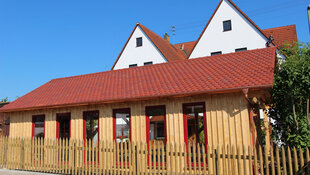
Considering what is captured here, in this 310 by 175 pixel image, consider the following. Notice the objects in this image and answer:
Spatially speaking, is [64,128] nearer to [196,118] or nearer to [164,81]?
[164,81]

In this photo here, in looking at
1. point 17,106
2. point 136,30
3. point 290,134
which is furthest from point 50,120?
point 136,30

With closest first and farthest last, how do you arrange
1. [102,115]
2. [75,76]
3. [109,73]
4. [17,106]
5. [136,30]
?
[102,115] < [17,106] < [109,73] < [75,76] < [136,30]

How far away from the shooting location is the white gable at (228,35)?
77.9ft

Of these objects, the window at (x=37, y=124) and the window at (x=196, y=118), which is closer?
the window at (x=196, y=118)

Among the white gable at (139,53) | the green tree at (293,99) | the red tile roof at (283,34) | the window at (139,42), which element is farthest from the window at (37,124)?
the red tile roof at (283,34)

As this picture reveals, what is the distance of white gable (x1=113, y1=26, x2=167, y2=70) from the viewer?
27056 mm

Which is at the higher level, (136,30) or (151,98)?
(136,30)

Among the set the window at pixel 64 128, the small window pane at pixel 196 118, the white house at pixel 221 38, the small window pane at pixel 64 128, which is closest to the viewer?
the small window pane at pixel 196 118

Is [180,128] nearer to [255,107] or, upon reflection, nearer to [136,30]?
[255,107]

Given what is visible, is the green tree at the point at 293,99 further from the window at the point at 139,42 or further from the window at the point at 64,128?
the window at the point at 139,42

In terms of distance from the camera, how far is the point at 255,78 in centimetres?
988

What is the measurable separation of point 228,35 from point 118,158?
61.6ft

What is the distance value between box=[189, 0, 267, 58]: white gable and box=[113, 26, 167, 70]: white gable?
151 inches

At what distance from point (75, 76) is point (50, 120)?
4.73 meters
